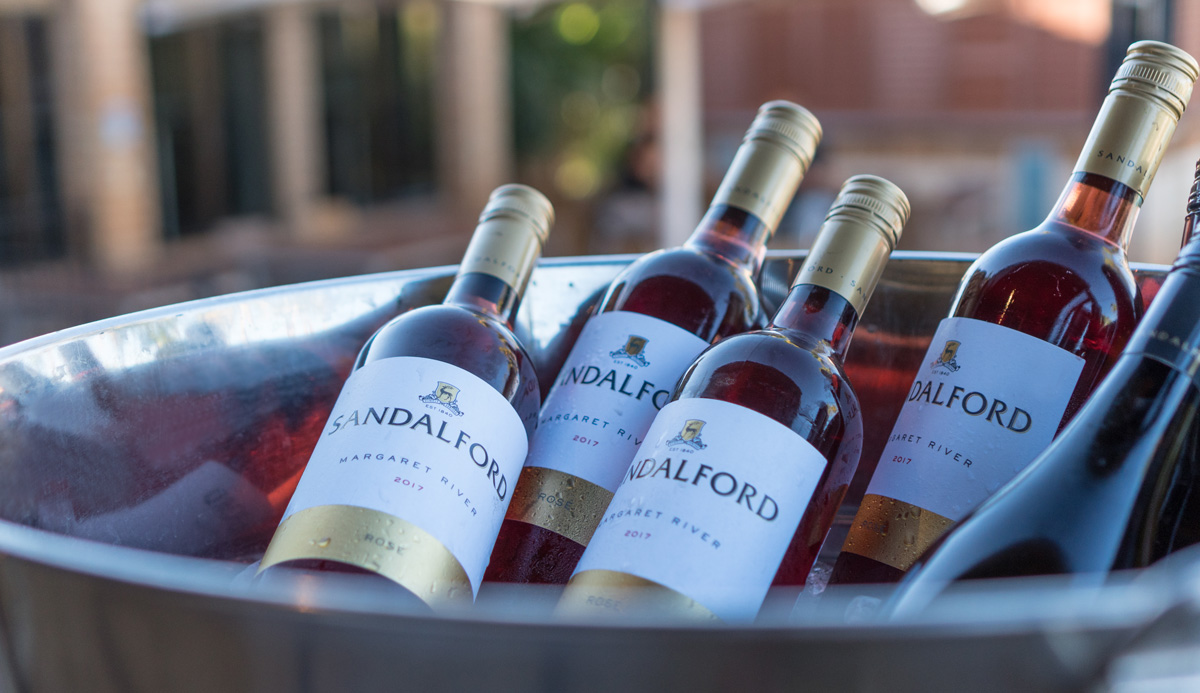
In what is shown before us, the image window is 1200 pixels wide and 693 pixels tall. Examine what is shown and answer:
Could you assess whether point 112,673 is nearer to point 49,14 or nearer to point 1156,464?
point 1156,464

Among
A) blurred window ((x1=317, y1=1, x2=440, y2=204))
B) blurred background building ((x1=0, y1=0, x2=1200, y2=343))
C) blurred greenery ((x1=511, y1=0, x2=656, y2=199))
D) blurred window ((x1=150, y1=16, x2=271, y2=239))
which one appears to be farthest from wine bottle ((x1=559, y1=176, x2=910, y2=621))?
blurred greenery ((x1=511, y1=0, x2=656, y2=199))

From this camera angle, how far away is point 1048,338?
1.69 feet

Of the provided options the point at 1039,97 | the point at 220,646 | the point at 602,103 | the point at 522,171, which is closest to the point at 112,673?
the point at 220,646

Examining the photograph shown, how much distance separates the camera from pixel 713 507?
0.42 m

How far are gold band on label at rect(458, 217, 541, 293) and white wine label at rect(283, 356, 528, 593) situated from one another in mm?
124

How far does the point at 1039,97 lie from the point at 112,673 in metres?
8.12

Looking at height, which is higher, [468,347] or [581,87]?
[581,87]

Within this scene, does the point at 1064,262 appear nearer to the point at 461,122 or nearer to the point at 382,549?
the point at 382,549

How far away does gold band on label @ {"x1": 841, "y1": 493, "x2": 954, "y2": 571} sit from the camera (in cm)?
48

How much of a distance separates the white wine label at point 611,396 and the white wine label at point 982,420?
0.13 meters

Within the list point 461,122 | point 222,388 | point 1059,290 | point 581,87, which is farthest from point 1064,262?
point 581,87

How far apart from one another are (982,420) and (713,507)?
0.15 meters

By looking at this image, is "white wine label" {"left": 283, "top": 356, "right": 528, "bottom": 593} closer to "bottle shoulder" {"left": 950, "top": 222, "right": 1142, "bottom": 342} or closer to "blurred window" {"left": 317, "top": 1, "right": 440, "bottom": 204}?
"bottle shoulder" {"left": 950, "top": 222, "right": 1142, "bottom": 342}

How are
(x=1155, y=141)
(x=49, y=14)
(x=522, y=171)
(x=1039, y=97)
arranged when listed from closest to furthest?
(x=1155, y=141) → (x=49, y=14) → (x=1039, y=97) → (x=522, y=171)
